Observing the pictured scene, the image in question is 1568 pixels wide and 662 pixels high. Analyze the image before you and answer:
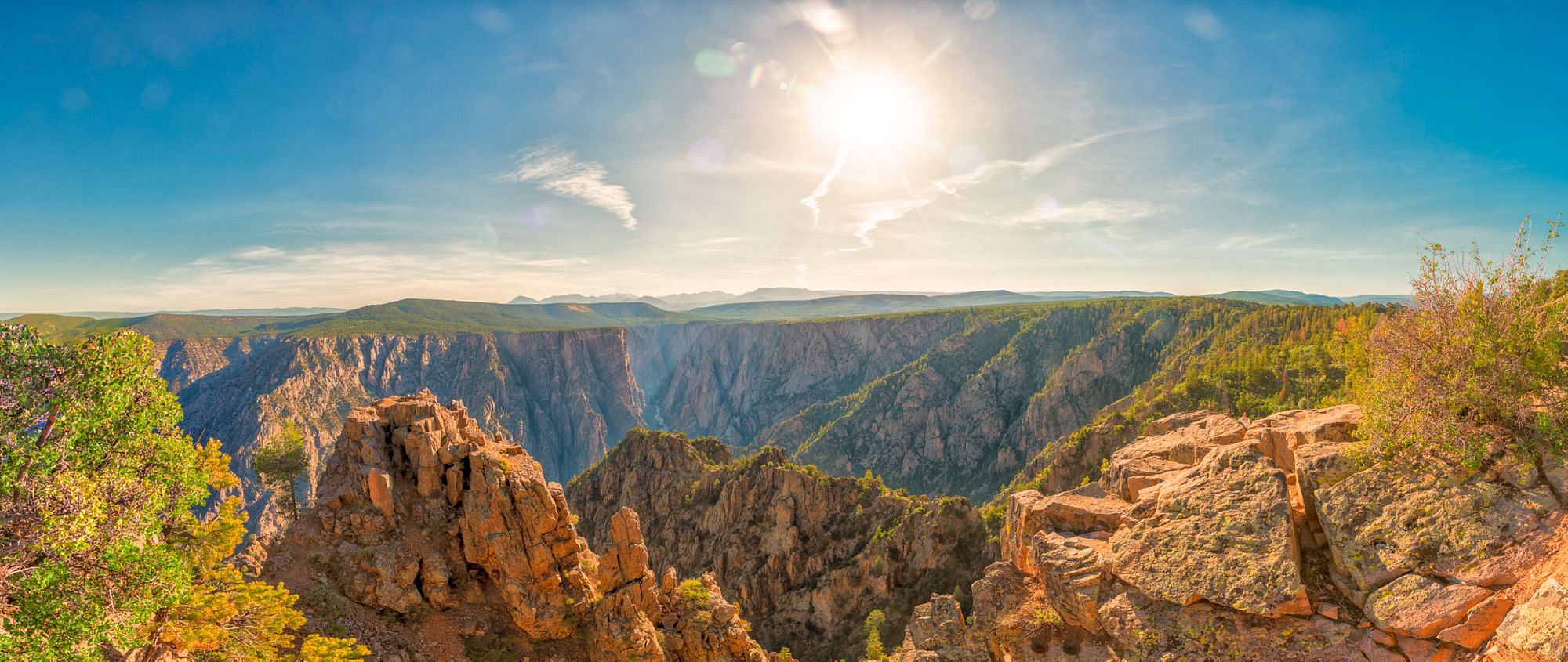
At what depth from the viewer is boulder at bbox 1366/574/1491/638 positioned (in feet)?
38.9

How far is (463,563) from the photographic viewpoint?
102 feet

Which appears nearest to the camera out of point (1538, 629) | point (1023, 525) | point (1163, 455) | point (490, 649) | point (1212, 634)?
point (1538, 629)

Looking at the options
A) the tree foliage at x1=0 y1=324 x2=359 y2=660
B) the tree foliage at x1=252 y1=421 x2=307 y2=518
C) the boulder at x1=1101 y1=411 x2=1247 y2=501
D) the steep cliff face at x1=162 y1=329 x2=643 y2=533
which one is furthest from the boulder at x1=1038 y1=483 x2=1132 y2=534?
the steep cliff face at x1=162 y1=329 x2=643 y2=533

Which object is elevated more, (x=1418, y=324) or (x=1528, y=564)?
(x=1418, y=324)

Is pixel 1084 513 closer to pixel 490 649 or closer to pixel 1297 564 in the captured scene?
pixel 1297 564

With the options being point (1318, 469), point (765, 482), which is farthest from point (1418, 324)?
point (765, 482)

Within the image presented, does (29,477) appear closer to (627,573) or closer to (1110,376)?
(627,573)

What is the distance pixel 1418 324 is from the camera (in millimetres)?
15648

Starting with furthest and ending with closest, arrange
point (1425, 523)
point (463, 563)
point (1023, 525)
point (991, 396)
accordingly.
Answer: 1. point (991, 396)
2. point (463, 563)
3. point (1023, 525)
4. point (1425, 523)

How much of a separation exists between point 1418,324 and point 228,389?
21375 cm

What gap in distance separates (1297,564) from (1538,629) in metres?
4.09

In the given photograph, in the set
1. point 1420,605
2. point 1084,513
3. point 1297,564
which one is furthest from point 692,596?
point 1420,605

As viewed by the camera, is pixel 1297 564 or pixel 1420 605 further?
pixel 1297 564

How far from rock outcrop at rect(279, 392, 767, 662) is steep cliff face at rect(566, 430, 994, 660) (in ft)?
77.6
